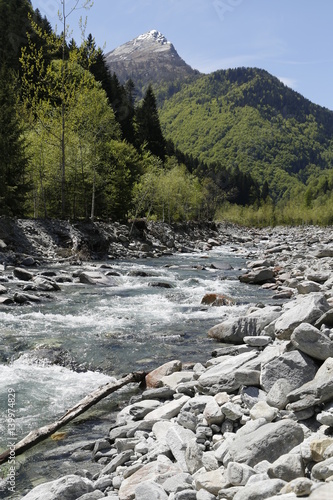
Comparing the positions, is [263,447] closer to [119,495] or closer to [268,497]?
[268,497]

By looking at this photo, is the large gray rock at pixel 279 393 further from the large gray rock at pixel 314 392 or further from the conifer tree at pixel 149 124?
the conifer tree at pixel 149 124

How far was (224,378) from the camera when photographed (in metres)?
6.38

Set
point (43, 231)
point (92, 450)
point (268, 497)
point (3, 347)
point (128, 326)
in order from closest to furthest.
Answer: point (268, 497) → point (92, 450) → point (3, 347) → point (128, 326) → point (43, 231)

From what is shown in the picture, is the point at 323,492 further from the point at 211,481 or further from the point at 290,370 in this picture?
the point at 290,370

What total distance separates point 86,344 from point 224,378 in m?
4.79

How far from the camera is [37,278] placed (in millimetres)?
17812

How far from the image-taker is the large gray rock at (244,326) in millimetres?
9797

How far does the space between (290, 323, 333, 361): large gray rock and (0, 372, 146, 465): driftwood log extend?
11.6 feet

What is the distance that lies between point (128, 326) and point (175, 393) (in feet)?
16.8

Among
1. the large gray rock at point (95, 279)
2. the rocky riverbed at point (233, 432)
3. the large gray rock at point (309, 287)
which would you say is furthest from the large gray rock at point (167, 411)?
the large gray rock at point (95, 279)

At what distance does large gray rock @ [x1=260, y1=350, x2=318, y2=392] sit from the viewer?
548cm

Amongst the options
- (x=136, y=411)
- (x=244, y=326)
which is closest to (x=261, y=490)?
(x=136, y=411)

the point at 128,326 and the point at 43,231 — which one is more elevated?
the point at 43,231

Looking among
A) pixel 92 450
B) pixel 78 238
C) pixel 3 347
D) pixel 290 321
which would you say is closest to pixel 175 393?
pixel 92 450
